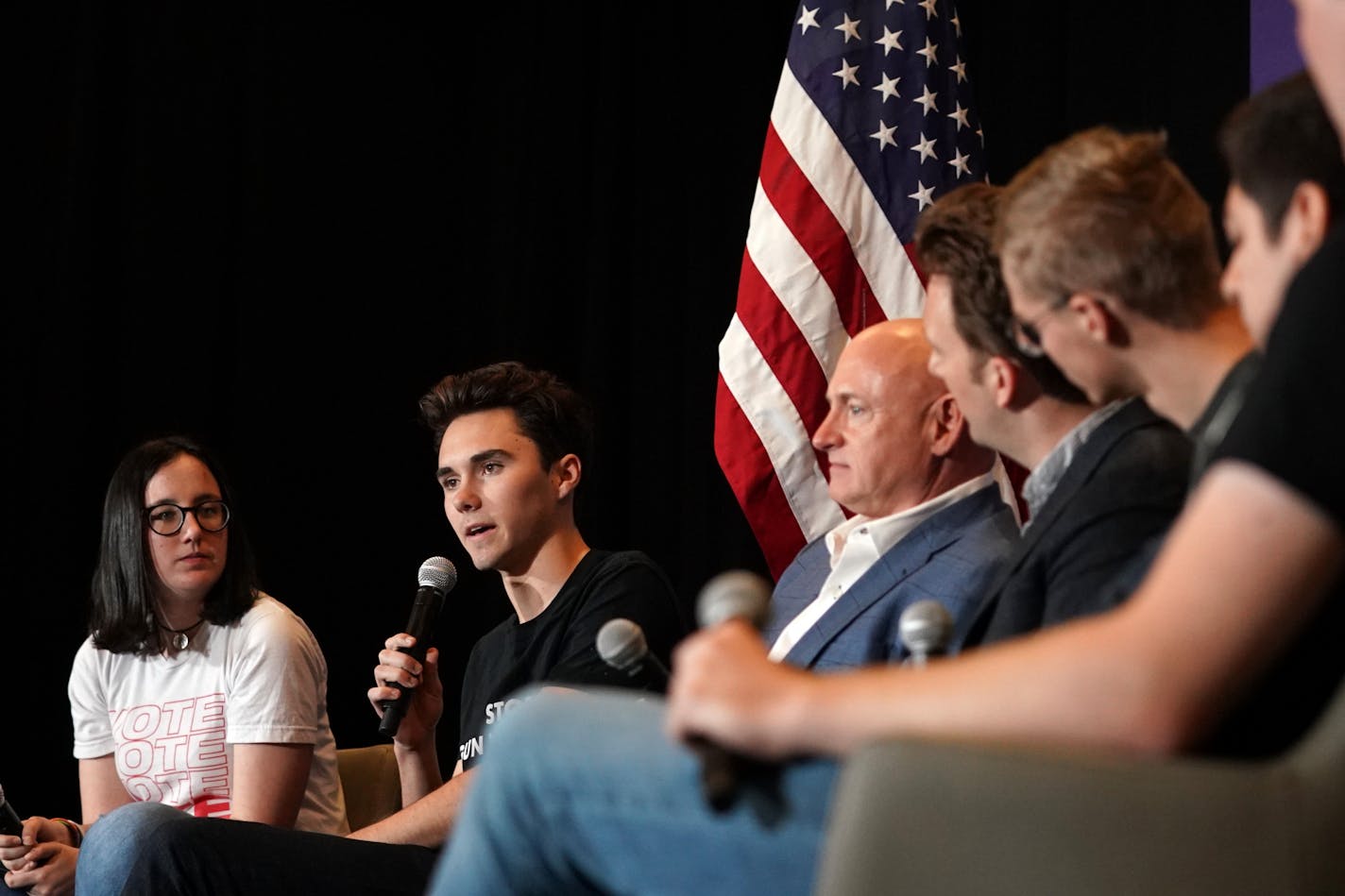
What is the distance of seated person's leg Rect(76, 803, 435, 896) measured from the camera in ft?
7.07

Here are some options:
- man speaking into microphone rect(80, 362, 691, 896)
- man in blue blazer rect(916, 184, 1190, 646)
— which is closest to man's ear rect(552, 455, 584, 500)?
man speaking into microphone rect(80, 362, 691, 896)

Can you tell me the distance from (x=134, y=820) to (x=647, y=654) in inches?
44.5

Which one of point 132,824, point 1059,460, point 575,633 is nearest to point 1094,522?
point 1059,460

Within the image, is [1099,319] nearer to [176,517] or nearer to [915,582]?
[915,582]

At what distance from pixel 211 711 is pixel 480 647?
53cm

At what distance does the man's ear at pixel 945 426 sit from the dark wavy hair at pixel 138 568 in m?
1.41

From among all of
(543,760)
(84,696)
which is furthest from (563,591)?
(543,760)

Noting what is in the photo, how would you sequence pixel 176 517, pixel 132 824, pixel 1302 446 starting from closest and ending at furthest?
pixel 1302 446
pixel 132 824
pixel 176 517

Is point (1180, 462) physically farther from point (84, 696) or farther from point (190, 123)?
point (190, 123)

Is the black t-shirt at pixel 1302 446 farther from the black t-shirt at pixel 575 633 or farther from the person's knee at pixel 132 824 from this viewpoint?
the person's knee at pixel 132 824

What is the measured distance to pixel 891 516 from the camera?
2.24m

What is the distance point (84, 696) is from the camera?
9.72ft

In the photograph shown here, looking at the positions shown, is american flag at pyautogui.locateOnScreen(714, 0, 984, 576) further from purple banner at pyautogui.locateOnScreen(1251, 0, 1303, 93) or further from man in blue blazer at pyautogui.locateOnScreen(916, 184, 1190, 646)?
man in blue blazer at pyautogui.locateOnScreen(916, 184, 1190, 646)

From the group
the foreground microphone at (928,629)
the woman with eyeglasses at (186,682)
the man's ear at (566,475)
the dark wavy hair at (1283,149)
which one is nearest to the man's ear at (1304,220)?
the dark wavy hair at (1283,149)
